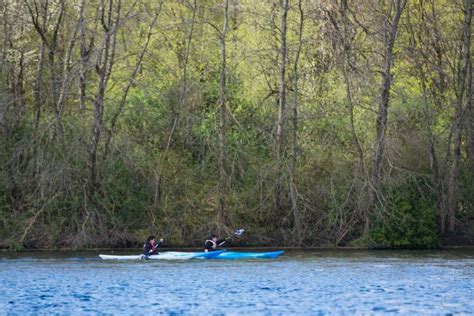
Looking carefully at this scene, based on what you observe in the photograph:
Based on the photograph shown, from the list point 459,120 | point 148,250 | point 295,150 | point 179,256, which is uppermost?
point 459,120

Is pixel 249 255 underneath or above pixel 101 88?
underneath

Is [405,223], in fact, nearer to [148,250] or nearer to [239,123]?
[239,123]

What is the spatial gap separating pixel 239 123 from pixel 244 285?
17.8 meters

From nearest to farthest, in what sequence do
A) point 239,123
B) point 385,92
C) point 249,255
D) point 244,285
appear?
point 244,285 < point 249,255 < point 385,92 < point 239,123

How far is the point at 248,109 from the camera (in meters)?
47.4

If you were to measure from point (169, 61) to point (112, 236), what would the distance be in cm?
1054

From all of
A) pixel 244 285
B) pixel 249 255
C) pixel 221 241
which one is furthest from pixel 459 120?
pixel 244 285

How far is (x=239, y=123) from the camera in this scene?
45.0 metres

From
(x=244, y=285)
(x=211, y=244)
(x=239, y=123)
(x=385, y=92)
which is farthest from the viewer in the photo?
(x=239, y=123)

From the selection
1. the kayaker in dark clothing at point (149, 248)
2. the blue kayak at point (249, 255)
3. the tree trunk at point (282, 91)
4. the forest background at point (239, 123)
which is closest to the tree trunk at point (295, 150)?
the forest background at point (239, 123)

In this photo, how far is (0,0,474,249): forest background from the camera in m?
41.7

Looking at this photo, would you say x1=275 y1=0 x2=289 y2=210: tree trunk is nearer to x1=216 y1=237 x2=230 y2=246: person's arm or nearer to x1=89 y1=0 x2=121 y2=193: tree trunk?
x1=216 y1=237 x2=230 y2=246: person's arm

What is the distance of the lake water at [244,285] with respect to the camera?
23016 millimetres

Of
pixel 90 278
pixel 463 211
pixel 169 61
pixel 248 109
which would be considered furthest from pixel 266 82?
pixel 90 278
